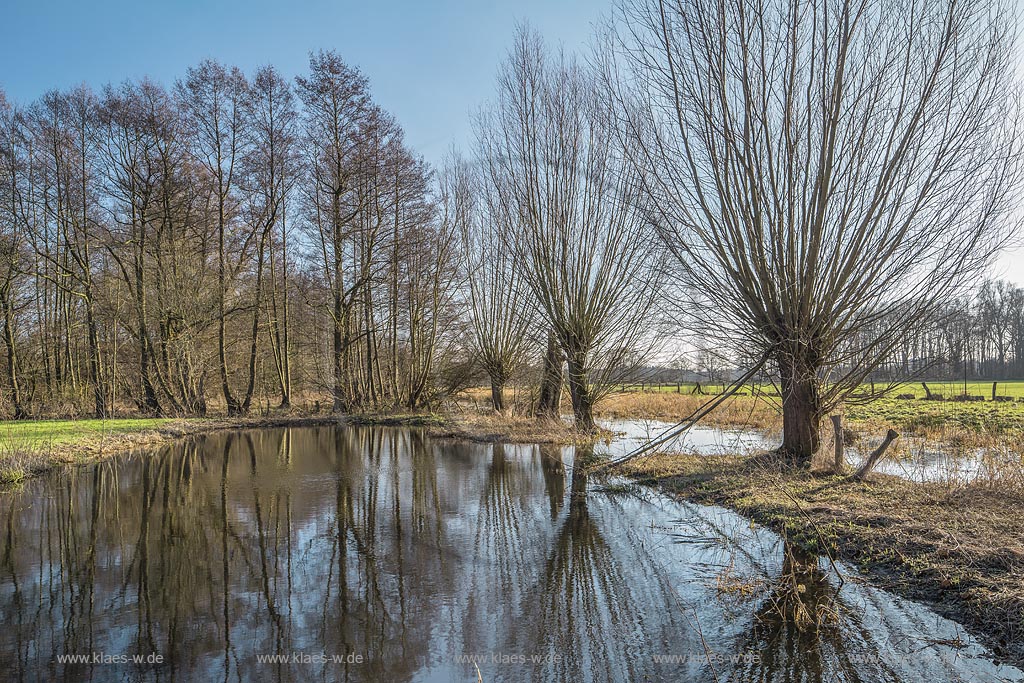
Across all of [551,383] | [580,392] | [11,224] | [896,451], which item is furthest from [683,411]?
[11,224]

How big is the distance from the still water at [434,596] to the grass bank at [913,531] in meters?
0.27

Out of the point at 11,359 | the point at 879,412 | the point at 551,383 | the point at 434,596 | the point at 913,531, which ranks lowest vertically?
the point at 879,412

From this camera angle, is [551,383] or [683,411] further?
[683,411]

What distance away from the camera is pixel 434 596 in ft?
17.1

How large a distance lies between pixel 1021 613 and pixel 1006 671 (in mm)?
670

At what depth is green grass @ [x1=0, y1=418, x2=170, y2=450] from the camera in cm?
1234

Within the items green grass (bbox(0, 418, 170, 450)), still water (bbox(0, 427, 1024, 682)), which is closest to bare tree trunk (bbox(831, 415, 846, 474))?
still water (bbox(0, 427, 1024, 682))

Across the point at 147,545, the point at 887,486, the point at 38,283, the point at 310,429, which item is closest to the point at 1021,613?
the point at 887,486

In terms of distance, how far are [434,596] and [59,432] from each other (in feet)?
46.0

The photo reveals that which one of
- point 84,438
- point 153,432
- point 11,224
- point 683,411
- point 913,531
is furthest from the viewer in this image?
point 683,411

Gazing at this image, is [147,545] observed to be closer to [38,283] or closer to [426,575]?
[426,575]

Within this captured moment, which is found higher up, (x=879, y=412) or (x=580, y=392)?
(x=580, y=392)

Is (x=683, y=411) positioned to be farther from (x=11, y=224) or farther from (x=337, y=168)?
(x=11, y=224)

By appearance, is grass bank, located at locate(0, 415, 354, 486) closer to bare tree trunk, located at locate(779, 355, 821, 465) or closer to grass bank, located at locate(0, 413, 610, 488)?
grass bank, located at locate(0, 413, 610, 488)
